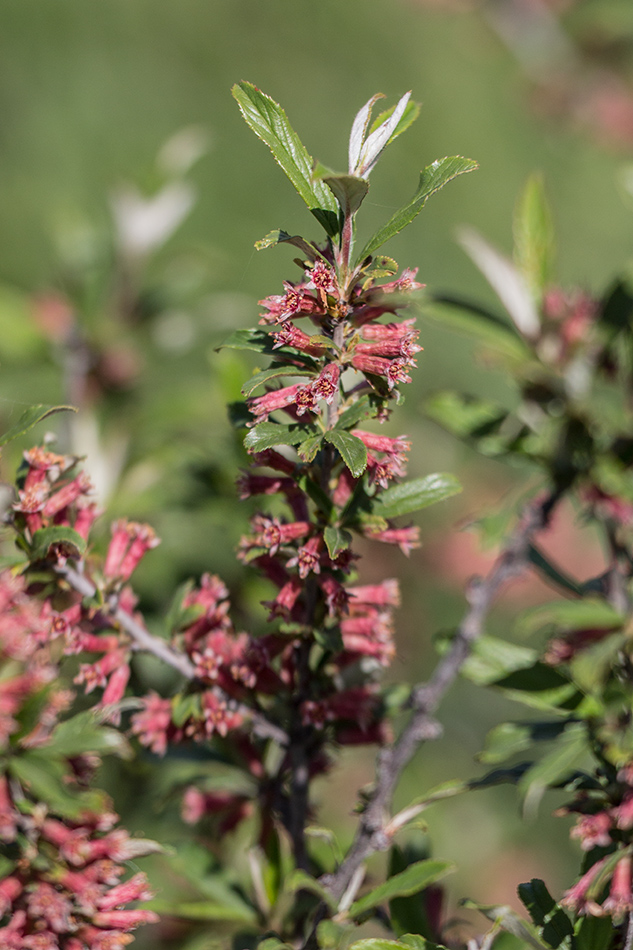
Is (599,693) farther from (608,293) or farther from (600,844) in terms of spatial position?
(608,293)

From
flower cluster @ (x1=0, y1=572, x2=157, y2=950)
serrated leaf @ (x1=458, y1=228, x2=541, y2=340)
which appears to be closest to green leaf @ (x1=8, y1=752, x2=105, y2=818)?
flower cluster @ (x1=0, y1=572, x2=157, y2=950)

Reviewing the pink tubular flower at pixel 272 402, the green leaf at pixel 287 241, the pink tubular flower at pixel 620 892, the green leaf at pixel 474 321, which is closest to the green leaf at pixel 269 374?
the pink tubular flower at pixel 272 402

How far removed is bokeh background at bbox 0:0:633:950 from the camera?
209cm

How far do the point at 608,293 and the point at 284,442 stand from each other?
938 millimetres

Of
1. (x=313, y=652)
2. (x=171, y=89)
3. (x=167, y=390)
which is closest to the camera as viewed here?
(x=313, y=652)

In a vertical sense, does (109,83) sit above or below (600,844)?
above

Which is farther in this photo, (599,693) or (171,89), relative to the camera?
(171,89)

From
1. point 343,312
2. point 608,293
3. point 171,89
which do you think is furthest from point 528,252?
point 171,89

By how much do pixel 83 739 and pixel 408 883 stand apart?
0.46 metres

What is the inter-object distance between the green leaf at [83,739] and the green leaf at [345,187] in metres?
0.73

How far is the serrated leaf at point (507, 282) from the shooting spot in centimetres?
165

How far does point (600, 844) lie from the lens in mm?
1146

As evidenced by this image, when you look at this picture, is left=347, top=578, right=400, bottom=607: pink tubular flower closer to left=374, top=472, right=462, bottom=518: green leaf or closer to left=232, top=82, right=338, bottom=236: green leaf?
left=374, top=472, right=462, bottom=518: green leaf

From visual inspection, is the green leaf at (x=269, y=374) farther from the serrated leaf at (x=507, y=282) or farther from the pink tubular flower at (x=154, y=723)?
the serrated leaf at (x=507, y=282)
